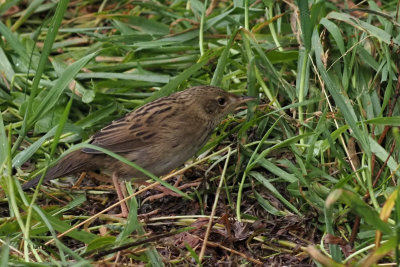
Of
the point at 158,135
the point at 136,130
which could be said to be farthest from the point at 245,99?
the point at 136,130

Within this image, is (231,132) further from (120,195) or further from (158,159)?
(120,195)

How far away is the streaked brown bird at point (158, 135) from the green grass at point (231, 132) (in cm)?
16

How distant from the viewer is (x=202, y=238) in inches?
199

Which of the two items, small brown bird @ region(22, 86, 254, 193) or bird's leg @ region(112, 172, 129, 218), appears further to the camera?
small brown bird @ region(22, 86, 254, 193)

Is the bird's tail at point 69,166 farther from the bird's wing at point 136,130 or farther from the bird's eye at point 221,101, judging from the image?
the bird's eye at point 221,101

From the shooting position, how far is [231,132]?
19.6 ft

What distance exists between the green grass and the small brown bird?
158mm

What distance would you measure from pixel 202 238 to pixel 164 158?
3.00 feet

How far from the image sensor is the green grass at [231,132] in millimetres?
4730

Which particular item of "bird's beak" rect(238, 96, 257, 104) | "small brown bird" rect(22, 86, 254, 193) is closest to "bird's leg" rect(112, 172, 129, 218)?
"small brown bird" rect(22, 86, 254, 193)

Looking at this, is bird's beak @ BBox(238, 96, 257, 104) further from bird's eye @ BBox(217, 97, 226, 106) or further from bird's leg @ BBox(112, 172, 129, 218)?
bird's leg @ BBox(112, 172, 129, 218)

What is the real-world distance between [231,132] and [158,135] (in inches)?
21.4

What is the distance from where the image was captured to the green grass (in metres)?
4.73

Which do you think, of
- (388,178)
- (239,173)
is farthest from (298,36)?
(388,178)
